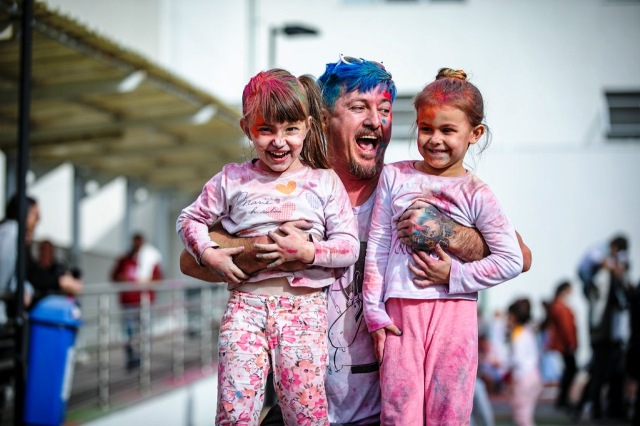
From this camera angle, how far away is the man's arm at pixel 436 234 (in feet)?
10.6

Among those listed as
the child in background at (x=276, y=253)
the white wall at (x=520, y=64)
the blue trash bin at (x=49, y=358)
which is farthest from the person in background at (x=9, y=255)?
the white wall at (x=520, y=64)

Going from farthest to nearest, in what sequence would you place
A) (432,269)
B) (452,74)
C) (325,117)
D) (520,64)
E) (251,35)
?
(251,35) < (520,64) < (325,117) < (452,74) < (432,269)

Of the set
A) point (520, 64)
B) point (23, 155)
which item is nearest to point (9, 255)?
point (23, 155)

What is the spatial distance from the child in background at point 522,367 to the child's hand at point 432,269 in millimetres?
9140

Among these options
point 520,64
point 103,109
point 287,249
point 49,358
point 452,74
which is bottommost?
point 49,358

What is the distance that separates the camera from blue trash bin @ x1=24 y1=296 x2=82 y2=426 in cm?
769

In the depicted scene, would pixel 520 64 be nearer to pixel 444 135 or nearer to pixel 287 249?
pixel 444 135

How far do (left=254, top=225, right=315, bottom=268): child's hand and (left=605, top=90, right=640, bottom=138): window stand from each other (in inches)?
762

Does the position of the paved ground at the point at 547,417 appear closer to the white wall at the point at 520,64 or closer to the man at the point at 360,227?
the white wall at the point at 520,64

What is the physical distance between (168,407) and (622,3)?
15.4 m

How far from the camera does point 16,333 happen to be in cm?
709

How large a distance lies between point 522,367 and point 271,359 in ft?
31.3

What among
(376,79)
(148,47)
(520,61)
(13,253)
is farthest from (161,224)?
(376,79)

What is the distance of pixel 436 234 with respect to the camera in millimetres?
3232
